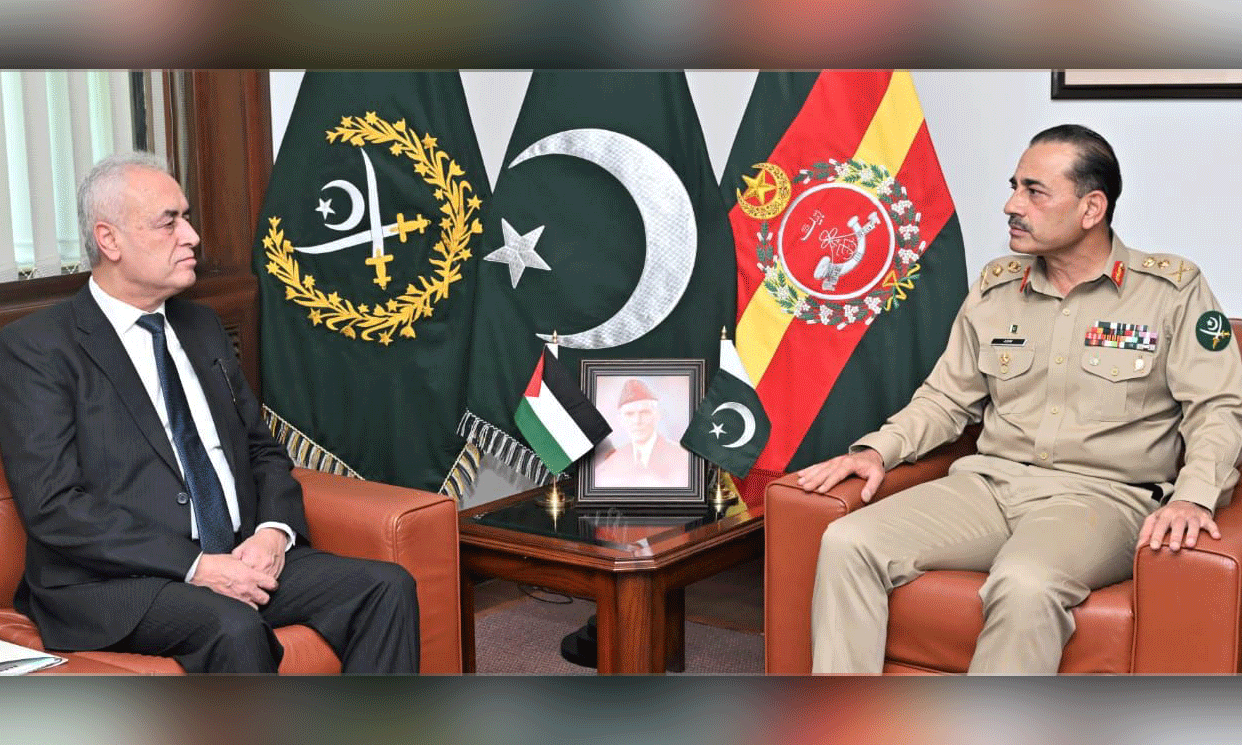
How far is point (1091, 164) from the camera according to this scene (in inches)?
101

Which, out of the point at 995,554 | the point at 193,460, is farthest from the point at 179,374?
the point at 995,554

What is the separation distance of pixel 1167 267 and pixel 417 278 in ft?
5.51

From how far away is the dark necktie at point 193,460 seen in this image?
233cm

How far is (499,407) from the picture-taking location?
3.13 metres

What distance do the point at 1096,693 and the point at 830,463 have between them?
245 centimetres

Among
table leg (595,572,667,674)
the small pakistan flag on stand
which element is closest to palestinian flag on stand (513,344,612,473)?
the small pakistan flag on stand

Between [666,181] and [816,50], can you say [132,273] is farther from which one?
[816,50]

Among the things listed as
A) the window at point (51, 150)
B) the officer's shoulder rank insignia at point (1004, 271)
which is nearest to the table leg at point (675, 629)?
the officer's shoulder rank insignia at point (1004, 271)

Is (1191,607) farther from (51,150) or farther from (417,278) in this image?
(51,150)

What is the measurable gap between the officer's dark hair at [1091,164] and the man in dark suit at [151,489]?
4.90 feet

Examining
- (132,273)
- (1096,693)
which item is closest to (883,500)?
(132,273)

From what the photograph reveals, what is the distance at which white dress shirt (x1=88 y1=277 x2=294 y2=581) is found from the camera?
235 cm

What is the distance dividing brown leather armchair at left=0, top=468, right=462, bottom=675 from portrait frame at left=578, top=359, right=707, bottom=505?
0.45 metres

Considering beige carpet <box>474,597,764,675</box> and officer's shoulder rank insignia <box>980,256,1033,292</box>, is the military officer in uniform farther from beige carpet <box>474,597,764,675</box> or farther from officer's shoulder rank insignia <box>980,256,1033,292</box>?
beige carpet <box>474,597,764,675</box>
